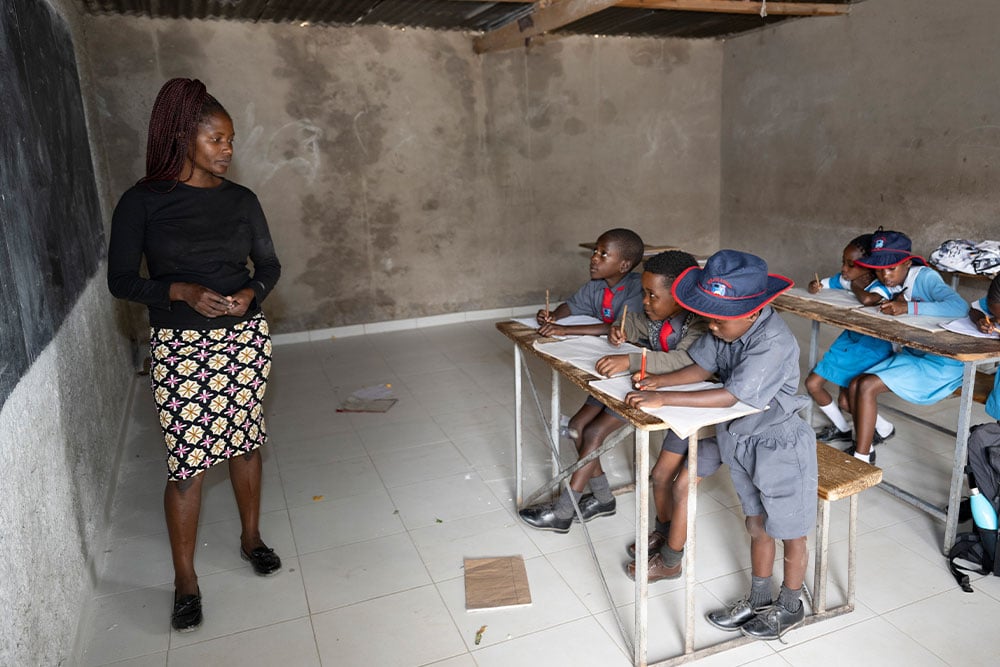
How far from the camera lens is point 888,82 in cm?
555

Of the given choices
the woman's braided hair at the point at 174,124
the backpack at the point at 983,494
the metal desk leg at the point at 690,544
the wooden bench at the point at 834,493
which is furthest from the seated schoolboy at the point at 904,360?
the woman's braided hair at the point at 174,124

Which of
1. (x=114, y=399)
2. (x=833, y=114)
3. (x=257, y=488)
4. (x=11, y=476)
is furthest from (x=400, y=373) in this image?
(x=833, y=114)

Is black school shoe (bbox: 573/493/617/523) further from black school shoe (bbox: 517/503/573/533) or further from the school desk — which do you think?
the school desk

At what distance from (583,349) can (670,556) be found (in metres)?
0.78

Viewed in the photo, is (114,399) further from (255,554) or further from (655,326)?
(655,326)

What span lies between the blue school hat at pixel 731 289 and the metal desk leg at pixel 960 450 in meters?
1.09

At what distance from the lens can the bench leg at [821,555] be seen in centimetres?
219

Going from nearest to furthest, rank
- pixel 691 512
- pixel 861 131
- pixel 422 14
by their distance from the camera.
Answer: pixel 691 512 → pixel 422 14 → pixel 861 131

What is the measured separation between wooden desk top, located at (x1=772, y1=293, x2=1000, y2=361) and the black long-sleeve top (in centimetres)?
227

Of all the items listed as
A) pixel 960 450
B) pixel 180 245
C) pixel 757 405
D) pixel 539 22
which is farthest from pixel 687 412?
pixel 539 22

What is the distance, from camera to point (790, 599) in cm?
218

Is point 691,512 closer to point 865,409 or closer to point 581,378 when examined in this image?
point 581,378

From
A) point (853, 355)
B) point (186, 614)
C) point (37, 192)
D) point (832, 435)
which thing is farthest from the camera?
point (832, 435)

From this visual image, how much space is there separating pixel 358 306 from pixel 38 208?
4105mm
